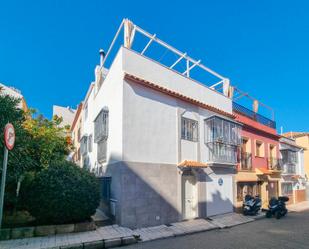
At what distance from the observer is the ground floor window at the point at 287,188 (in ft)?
68.0

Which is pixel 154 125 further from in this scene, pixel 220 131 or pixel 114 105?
pixel 220 131

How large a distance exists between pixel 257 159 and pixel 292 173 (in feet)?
22.2

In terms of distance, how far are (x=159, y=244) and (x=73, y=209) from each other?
3.17 metres

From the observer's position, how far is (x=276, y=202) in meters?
14.0

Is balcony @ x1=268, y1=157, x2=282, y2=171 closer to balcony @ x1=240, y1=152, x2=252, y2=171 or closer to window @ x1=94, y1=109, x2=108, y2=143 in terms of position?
balcony @ x1=240, y1=152, x2=252, y2=171

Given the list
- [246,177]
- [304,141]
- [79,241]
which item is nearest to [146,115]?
[79,241]

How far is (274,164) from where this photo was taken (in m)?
19.3

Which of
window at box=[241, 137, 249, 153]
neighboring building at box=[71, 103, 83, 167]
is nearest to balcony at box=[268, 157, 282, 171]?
window at box=[241, 137, 249, 153]

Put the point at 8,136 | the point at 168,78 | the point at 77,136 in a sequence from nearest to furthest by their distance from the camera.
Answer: the point at 8,136, the point at 168,78, the point at 77,136

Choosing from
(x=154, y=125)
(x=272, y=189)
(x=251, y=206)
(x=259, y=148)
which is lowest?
(x=251, y=206)

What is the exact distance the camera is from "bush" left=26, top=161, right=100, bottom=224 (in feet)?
26.4

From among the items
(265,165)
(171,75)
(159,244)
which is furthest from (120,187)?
(265,165)

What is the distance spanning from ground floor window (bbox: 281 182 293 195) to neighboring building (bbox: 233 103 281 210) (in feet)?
5.21

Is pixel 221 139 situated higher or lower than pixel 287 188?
higher
